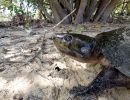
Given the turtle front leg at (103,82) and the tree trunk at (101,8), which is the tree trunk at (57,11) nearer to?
the tree trunk at (101,8)

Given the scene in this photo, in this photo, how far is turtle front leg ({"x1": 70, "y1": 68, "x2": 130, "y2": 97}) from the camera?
2.63 m

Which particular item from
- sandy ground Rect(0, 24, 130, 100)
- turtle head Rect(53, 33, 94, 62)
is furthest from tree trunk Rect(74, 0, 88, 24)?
turtle head Rect(53, 33, 94, 62)

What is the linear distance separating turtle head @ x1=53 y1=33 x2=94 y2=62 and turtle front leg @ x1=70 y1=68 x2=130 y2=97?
0.83ft

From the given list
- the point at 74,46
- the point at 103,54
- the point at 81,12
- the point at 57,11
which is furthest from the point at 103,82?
the point at 57,11

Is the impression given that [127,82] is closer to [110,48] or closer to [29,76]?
[110,48]

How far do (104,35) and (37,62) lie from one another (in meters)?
0.73

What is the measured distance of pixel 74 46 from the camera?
109 inches

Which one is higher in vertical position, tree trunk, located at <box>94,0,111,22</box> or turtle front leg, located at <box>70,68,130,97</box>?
tree trunk, located at <box>94,0,111,22</box>

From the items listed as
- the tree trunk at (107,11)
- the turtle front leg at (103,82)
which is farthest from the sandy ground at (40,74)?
the tree trunk at (107,11)

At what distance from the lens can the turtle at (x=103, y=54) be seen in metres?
2.64

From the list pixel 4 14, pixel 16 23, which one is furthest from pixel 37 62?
pixel 4 14

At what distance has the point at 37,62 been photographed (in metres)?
3.15

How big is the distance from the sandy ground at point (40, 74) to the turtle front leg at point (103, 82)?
68mm

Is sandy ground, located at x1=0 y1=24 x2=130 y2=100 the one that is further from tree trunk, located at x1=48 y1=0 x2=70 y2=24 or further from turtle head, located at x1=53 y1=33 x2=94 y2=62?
tree trunk, located at x1=48 y1=0 x2=70 y2=24
